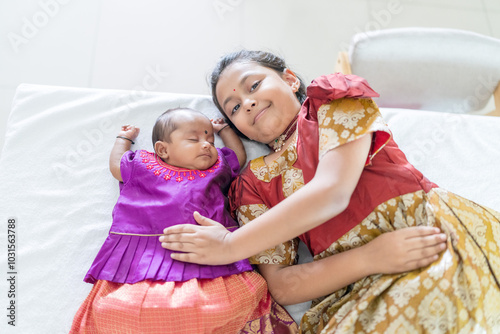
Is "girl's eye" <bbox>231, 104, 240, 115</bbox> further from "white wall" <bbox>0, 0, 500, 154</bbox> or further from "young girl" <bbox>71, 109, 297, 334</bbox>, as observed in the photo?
"white wall" <bbox>0, 0, 500, 154</bbox>

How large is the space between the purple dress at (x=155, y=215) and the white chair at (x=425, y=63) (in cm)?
65

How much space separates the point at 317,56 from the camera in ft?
6.48

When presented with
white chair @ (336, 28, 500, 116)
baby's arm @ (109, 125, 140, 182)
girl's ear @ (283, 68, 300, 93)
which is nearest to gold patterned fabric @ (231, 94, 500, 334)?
girl's ear @ (283, 68, 300, 93)

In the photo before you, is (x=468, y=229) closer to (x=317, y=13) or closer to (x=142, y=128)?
(x=142, y=128)

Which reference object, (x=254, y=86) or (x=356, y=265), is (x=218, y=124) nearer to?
(x=254, y=86)

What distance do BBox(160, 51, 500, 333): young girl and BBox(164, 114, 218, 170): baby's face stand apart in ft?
0.35

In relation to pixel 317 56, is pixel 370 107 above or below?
above

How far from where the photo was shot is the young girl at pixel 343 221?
2.85 feet

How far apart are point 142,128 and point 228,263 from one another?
0.58m

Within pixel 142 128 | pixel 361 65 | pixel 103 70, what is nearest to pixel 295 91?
pixel 361 65

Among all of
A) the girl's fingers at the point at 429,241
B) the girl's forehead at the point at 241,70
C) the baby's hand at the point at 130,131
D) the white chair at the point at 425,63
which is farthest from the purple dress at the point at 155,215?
the white chair at the point at 425,63

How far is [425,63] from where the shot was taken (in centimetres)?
144

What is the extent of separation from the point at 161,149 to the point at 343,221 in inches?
20.6

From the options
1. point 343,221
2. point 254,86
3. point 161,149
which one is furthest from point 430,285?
point 161,149
